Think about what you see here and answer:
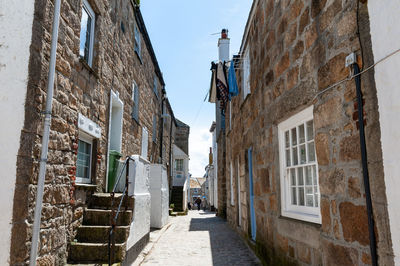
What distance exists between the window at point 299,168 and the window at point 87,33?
162 inches

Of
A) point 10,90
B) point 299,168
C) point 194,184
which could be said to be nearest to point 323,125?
point 299,168

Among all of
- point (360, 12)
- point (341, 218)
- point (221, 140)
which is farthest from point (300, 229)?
point (221, 140)

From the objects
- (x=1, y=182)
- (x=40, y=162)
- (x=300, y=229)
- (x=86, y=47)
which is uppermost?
(x=86, y=47)

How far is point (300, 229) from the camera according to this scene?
4.30 meters

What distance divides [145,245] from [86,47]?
4740 millimetres

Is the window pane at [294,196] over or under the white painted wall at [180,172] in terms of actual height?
under

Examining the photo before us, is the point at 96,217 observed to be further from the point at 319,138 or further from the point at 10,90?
the point at 319,138

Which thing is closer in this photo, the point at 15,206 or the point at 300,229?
the point at 15,206

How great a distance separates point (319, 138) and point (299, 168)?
0.96m

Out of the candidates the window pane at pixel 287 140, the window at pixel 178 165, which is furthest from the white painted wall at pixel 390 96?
the window at pixel 178 165

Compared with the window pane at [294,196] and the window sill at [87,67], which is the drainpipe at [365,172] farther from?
the window sill at [87,67]

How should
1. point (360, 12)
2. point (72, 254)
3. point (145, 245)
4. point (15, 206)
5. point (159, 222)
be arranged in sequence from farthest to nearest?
point (159, 222) → point (145, 245) → point (72, 254) → point (15, 206) → point (360, 12)

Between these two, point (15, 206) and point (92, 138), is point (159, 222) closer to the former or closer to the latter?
point (92, 138)

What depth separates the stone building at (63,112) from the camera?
12.4ft
